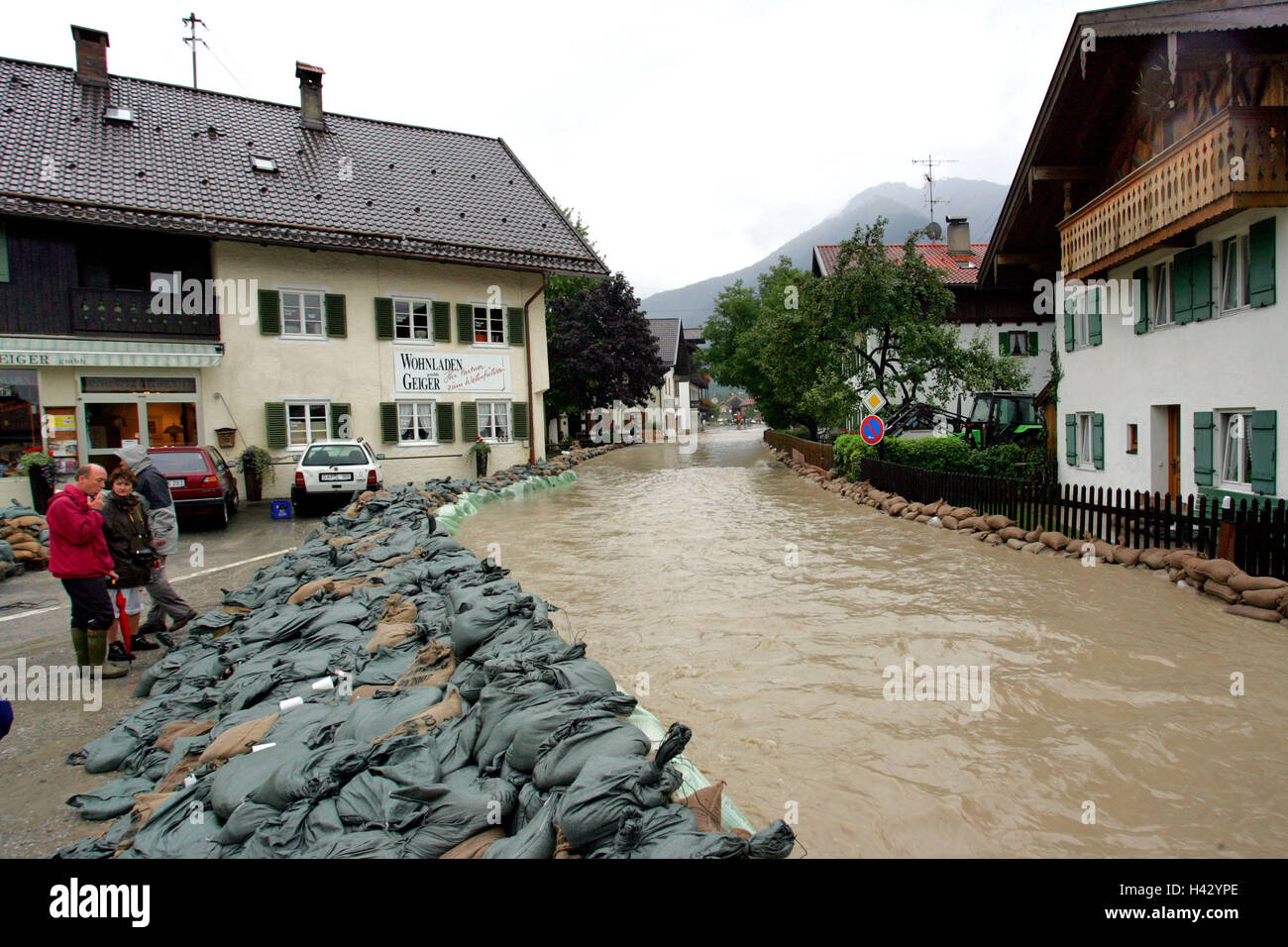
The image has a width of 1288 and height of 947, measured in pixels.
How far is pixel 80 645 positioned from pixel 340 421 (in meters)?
14.3

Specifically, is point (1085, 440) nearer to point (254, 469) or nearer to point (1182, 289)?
point (1182, 289)

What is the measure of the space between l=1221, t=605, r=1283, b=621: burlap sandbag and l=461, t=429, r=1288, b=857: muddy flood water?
15 cm

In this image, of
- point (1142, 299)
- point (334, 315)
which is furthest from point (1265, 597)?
point (334, 315)

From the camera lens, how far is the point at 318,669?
5.29 meters

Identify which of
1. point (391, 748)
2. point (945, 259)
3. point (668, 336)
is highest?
point (668, 336)

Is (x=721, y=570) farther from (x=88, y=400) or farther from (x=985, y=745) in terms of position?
(x=88, y=400)

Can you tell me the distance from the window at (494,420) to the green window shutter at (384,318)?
325 centimetres

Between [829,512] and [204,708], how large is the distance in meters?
12.7

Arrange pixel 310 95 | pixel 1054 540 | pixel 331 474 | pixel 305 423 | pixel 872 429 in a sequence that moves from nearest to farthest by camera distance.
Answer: pixel 1054 540 < pixel 331 474 < pixel 872 429 < pixel 305 423 < pixel 310 95

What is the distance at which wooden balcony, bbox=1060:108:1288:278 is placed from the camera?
905cm

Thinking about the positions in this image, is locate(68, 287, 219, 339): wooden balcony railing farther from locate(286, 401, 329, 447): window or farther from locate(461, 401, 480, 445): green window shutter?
locate(461, 401, 480, 445): green window shutter

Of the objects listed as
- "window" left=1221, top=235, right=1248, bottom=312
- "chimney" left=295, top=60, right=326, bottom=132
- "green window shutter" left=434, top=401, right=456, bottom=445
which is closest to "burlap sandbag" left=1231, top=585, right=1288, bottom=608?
"window" left=1221, top=235, right=1248, bottom=312

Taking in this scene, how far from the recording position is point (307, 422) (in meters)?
19.3
